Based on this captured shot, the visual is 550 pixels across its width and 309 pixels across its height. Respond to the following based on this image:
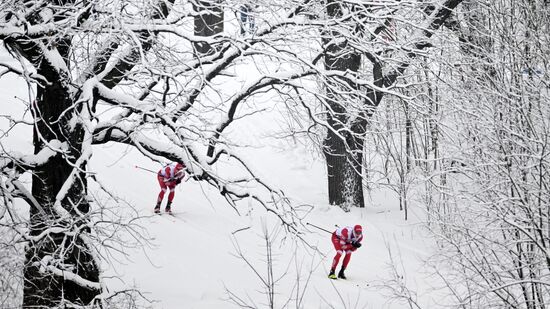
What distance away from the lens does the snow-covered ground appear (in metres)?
8.54

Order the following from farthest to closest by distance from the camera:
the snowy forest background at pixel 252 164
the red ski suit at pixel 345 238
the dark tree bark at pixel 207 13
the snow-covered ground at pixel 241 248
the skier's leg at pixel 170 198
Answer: the skier's leg at pixel 170 198 < the red ski suit at pixel 345 238 < the snow-covered ground at pixel 241 248 < the dark tree bark at pixel 207 13 < the snowy forest background at pixel 252 164

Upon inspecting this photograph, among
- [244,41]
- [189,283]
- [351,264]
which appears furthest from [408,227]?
[244,41]

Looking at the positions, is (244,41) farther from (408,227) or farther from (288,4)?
(408,227)

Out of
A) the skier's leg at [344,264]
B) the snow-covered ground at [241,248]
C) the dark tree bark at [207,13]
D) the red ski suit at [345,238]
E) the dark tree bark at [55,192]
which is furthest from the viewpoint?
the skier's leg at [344,264]

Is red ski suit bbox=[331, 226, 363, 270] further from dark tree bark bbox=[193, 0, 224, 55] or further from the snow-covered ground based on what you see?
dark tree bark bbox=[193, 0, 224, 55]

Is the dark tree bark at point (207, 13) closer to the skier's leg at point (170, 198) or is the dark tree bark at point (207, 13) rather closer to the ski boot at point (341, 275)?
the skier's leg at point (170, 198)

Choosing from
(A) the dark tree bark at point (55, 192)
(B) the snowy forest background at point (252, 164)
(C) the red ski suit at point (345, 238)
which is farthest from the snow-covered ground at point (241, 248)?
(C) the red ski suit at point (345, 238)

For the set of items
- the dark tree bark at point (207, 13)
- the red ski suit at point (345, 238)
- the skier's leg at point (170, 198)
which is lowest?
the red ski suit at point (345, 238)

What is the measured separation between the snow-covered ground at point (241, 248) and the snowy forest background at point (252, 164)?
0.06 meters

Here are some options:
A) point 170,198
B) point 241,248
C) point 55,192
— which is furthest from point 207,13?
point 170,198

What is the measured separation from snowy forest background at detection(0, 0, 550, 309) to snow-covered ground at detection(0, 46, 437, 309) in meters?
0.06

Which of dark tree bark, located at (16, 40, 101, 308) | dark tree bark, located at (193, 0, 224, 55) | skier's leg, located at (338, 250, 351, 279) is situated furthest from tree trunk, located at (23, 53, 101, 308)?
skier's leg, located at (338, 250, 351, 279)

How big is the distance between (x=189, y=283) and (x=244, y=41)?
424 cm

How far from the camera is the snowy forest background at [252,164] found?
5922 mm
